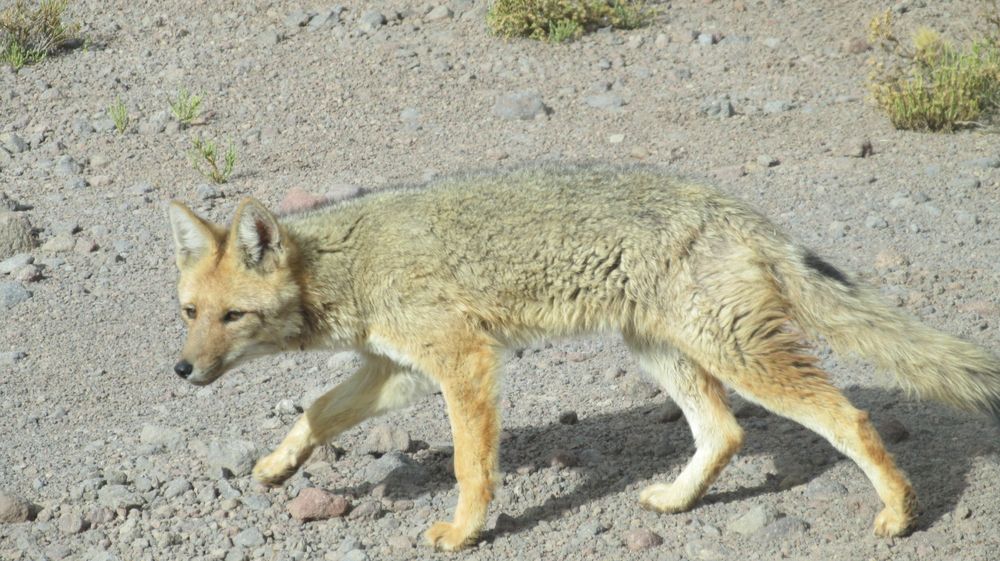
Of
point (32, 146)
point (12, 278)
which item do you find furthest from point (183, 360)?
point (32, 146)

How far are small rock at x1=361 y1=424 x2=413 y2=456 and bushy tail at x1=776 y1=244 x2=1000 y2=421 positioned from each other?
2.41m

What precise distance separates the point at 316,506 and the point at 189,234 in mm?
1547

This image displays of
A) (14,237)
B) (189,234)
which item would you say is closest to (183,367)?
(189,234)

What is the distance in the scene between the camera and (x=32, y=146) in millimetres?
11562

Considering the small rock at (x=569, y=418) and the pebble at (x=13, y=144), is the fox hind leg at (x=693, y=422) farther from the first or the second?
the pebble at (x=13, y=144)

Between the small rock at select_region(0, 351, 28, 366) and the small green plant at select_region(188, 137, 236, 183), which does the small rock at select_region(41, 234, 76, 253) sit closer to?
the small green plant at select_region(188, 137, 236, 183)

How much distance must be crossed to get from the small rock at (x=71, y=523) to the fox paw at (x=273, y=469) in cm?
90

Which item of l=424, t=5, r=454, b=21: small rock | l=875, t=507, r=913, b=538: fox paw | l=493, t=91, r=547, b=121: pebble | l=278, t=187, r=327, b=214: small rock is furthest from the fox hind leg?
l=424, t=5, r=454, b=21: small rock

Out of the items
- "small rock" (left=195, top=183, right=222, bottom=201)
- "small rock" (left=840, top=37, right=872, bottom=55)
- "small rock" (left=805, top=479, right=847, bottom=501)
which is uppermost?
"small rock" (left=195, top=183, right=222, bottom=201)

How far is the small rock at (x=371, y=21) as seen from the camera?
13.4m

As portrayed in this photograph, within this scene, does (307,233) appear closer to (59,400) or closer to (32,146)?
(59,400)

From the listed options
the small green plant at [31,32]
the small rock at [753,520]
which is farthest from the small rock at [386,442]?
the small green plant at [31,32]

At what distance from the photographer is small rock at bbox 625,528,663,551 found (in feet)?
19.4

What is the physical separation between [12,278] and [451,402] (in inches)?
191
